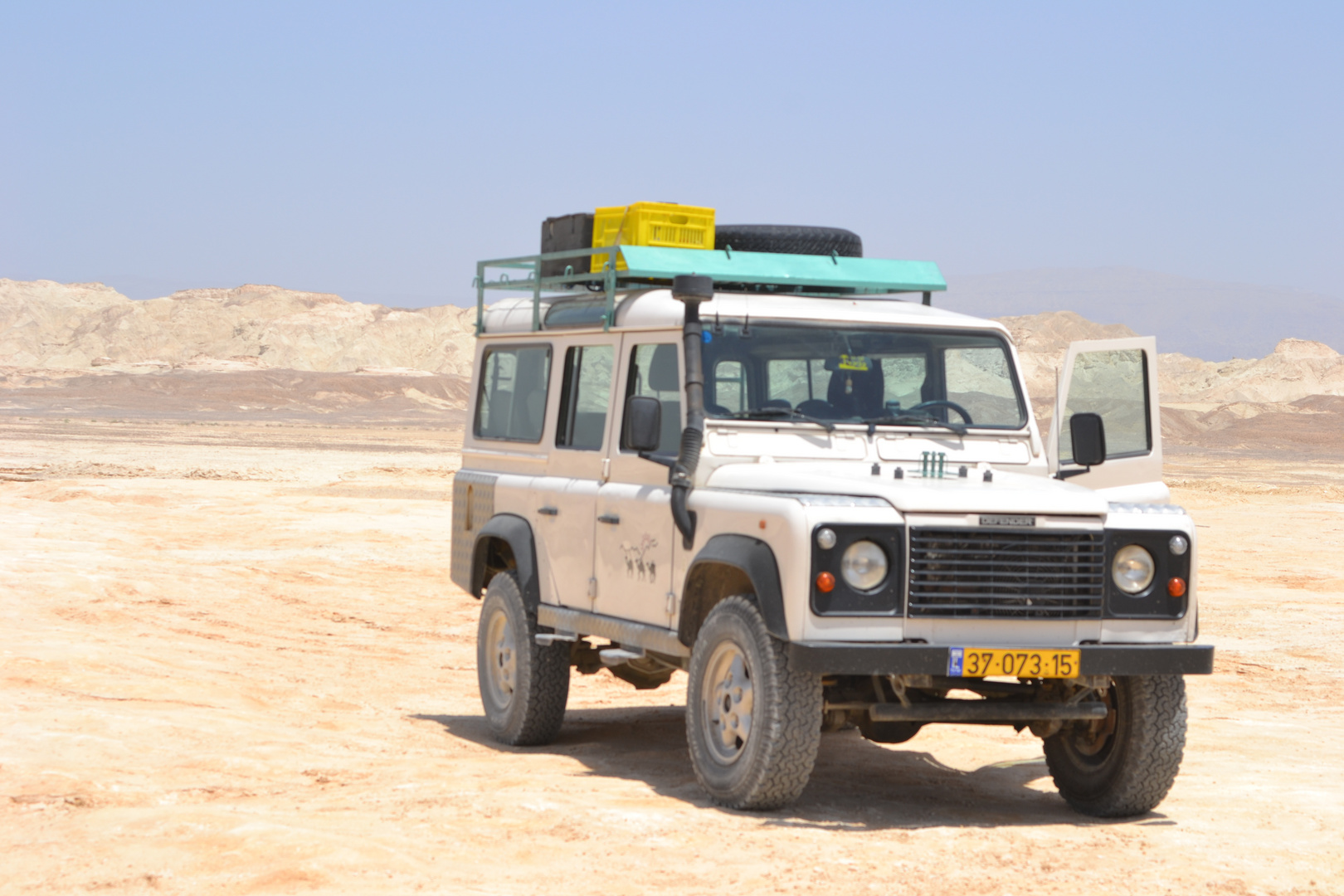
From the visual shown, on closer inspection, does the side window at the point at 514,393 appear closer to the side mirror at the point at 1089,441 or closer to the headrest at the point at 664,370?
the headrest at the point at 664,370

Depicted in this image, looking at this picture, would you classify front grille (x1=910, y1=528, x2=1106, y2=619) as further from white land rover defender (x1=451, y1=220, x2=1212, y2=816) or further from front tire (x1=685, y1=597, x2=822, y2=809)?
front tire (x1=685, y1=597, x2=822, y2=809)

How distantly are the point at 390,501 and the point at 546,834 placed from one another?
20590 mm

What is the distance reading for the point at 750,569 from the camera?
6.71 metres

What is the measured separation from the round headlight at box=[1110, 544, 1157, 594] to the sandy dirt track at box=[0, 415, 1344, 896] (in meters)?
1.04

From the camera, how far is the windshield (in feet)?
25.0

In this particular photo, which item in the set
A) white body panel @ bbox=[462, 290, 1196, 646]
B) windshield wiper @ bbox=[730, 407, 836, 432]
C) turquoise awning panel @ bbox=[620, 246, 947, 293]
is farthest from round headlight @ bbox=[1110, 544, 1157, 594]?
turquoise awning panel @ bbox=[620, 246, 947, 293]

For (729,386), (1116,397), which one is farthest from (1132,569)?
(729,386)

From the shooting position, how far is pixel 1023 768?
29.4 ft

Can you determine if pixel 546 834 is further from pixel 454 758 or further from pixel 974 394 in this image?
pixel 974 394

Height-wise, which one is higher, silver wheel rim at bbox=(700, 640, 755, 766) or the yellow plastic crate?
the yellow plastic crate

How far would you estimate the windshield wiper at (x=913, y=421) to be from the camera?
768 cm

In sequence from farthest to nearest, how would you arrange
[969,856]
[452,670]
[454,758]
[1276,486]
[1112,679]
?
[1276,486] < [452,670] < [454,758] < [1112,679] < [969,856]

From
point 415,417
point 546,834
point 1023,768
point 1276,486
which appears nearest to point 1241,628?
point 1023,768

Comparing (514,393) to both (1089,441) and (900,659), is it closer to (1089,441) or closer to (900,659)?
(1089,441)
